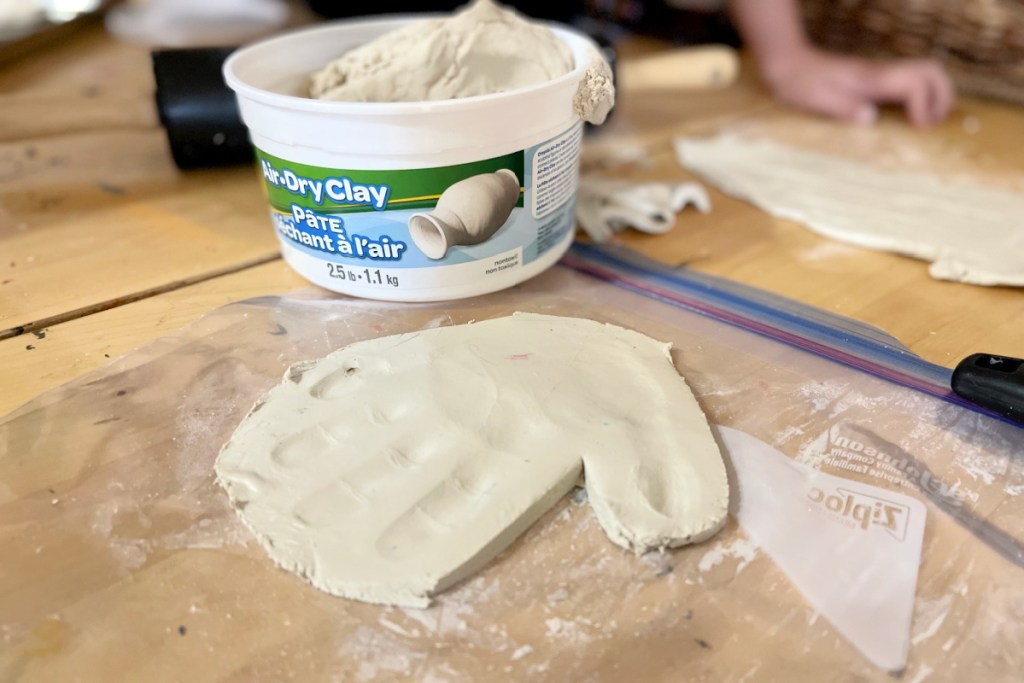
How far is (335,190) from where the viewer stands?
2.28ft

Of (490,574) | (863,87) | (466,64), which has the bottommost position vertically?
(490,574)

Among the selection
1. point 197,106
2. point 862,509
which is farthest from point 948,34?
point 197,106

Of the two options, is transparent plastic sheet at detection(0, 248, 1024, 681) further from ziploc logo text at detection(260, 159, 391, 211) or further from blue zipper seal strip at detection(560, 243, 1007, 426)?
ziploc logo text at detection(260, 159, 391, 211)

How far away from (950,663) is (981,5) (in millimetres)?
1163

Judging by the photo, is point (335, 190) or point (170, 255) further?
point (170, 255)

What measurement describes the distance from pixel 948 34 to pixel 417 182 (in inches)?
43.5

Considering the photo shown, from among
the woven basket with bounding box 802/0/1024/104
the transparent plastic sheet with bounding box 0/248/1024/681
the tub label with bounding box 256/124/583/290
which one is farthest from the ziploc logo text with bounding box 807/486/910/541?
the woven basket with bounding box 802/0/1024/104

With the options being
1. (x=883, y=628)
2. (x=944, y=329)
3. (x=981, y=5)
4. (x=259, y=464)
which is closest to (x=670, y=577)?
(x=883, y=628)

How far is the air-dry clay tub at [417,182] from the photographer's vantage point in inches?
26.1

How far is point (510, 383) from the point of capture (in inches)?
24.7

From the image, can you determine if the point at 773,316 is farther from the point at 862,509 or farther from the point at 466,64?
the point at 466,64

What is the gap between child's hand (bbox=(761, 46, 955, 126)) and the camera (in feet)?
4.01

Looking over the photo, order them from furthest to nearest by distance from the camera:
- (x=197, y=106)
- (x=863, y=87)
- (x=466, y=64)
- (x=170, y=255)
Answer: (x=863, y=87) < (x=197, y=106) < (x=170, y=255) < (x=466, y=64)

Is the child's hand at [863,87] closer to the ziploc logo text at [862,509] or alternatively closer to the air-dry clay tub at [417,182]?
the air-dry clay tub at [417,182]
